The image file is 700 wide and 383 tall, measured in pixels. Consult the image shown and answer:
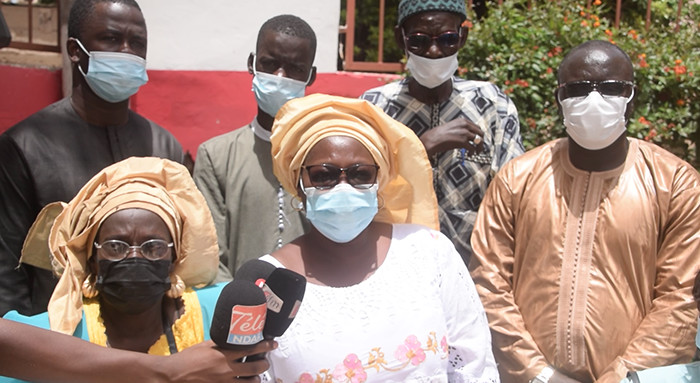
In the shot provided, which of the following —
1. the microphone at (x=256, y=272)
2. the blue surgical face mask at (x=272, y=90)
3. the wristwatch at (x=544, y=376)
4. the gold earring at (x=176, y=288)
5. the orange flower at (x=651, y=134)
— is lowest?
the wristwatch at (x=544, y=376)

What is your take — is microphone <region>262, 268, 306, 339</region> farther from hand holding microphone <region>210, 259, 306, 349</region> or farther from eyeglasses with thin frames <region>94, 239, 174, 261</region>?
eyeglasses with thin frames <region>94, 239, 174, 261</region>

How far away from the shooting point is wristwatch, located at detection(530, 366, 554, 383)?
3.30 m

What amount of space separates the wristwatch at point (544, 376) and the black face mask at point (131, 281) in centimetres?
163

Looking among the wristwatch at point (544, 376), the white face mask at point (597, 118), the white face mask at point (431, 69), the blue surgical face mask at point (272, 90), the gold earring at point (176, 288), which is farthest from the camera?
the white face mask at point (431, 69)

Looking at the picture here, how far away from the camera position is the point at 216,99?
250 inches

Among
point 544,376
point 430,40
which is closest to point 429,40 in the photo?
point 430,40

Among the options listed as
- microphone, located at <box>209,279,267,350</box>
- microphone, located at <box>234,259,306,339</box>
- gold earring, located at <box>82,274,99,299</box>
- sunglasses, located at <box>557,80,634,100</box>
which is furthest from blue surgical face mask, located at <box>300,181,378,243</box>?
sunglasses, located at <box>557,80,634,100</box>

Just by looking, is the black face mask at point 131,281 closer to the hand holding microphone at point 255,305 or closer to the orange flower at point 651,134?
the hand holding microphone at point 255,305

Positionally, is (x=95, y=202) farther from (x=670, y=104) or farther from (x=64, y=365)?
(x=670, y=104)

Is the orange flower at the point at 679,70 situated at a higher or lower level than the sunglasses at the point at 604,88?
lower

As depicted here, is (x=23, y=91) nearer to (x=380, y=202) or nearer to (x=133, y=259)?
(x=133, y=259)

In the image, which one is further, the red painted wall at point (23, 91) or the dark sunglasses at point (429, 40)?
the red painted wall at point (23, 91)

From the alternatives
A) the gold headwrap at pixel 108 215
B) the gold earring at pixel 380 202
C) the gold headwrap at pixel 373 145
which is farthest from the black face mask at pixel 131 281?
the gold earring at pixel 380 202

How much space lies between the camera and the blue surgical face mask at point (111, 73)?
3.89 m
